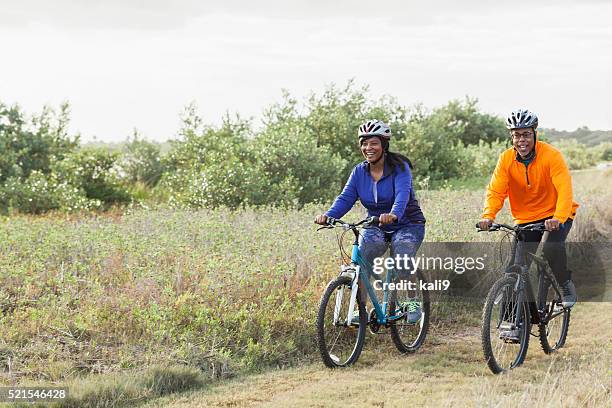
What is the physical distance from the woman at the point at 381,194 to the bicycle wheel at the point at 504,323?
0.84 metres

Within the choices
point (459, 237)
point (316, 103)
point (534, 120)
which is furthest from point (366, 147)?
point (316, 103)

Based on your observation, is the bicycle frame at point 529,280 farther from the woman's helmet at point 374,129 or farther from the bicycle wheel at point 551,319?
the woman's helmet at point 374,129

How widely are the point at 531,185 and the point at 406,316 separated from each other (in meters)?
1.60

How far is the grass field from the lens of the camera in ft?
19.4

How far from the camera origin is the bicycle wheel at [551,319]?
679 cm

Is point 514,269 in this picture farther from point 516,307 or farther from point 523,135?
point 523,135

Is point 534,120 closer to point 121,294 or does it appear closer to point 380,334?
point 380,334

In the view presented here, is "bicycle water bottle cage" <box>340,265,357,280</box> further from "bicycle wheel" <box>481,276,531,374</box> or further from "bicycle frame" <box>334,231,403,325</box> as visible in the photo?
"bicycle wheel" <box>481,276,531,374</box>

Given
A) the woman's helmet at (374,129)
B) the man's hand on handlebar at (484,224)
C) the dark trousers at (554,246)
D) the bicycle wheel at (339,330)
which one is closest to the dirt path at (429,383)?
the bicycle wheel at (339,330)

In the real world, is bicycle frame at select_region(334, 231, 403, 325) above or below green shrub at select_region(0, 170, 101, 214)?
below

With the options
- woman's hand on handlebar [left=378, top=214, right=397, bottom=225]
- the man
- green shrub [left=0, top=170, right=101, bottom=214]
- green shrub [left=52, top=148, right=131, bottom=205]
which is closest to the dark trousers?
the man

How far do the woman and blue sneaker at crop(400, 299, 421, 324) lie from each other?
546 mm

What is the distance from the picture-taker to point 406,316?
22.2ft

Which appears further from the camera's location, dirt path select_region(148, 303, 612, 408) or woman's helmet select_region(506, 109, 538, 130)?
woman's helmet select_region(506, 109, 538, 130)
